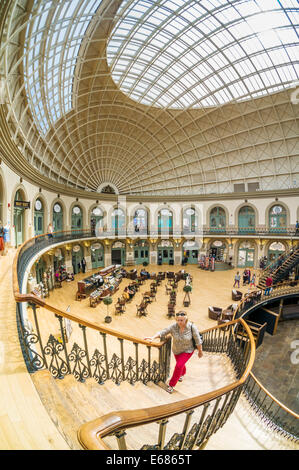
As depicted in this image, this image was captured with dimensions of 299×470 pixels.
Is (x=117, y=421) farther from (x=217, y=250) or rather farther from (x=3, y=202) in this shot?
(x=217, y=250)

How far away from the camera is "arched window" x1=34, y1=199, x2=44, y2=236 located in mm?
16125

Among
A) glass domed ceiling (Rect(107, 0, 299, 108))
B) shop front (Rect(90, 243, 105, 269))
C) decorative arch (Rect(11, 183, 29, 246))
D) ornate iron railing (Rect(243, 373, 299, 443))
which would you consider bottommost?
ornate iron railing (Rect(243, 373, 299, 443))

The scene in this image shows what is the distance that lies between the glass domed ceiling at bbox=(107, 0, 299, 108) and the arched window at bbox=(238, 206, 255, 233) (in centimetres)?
1148

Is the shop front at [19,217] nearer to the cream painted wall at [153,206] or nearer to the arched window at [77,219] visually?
the cream painted wall at [153,206]

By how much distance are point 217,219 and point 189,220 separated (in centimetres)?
350

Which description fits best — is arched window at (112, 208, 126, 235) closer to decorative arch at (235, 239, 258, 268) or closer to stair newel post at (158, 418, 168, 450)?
decorative arch at (235, 239, 258, 268)

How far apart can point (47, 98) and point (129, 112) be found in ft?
33.5

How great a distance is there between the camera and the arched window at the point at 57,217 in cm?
1933

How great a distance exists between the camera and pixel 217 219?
2552 centimetres

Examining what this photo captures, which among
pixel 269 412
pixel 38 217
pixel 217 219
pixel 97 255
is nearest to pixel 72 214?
pixel 38 217

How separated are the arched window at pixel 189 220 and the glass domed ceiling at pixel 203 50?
465 inches

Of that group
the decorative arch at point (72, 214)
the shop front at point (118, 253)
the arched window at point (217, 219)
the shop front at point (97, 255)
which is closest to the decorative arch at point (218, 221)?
the arched window at point (217, 219)

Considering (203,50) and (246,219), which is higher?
(203,50)

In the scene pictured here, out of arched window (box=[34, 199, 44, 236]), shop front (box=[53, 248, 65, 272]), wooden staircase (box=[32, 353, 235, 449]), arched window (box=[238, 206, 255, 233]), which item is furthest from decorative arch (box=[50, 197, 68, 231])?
arched window (box=[238, 206, 255, 233])
